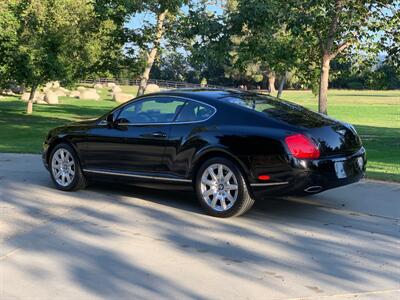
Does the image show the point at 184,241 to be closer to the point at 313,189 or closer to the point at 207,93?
the point at 313,189

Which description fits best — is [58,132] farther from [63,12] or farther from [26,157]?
[63,12]

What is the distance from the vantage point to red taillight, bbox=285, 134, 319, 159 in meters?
6.50

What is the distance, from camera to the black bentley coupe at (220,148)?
6.59 m

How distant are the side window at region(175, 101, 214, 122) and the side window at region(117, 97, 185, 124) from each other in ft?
0.33

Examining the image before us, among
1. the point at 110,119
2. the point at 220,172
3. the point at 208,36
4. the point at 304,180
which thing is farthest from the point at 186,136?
the point at 208,36

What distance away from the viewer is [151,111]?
25.6 feet

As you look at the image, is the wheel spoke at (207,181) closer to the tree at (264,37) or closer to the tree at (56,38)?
the tree at (264,37)

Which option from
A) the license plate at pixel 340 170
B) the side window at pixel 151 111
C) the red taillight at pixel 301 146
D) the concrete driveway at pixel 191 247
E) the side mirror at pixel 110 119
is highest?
the side window at pixel 151 111

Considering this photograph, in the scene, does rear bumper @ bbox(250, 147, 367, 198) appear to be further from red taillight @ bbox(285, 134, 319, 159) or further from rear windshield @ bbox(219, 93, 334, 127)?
rear windshield @ bbox(219, 93, 334, 127)

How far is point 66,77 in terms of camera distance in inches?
1040

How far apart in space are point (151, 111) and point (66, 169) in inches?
65.8

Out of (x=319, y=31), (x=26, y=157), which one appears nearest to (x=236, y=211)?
(x=26, y=157)

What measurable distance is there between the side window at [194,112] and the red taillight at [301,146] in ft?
3.69

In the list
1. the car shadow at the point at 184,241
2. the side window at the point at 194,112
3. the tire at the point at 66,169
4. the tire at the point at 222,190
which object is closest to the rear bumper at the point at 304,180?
the tire at the point at 222,190
